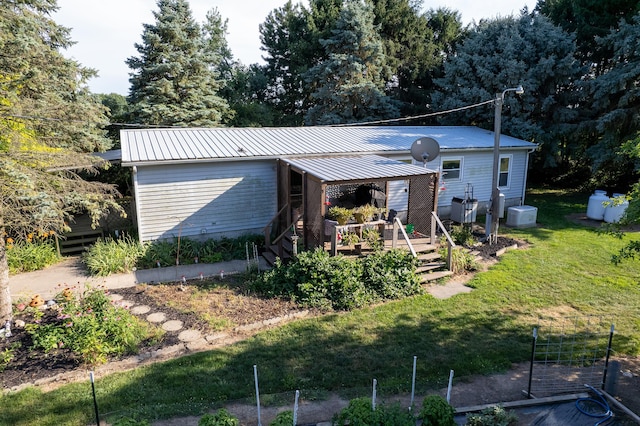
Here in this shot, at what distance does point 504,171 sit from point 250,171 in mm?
9743

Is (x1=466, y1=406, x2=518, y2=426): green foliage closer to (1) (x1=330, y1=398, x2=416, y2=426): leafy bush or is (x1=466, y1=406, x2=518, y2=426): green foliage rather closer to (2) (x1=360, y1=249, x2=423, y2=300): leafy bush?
(1) (x1=330, y1=398, x2=416, y2=426): leafy bush

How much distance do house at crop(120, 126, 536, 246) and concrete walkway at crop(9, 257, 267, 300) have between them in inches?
55.1

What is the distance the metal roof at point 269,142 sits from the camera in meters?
10.8

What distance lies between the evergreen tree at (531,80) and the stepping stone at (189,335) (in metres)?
16.0

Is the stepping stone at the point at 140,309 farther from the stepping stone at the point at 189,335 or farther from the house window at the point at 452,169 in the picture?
the house window at the point at 452,169

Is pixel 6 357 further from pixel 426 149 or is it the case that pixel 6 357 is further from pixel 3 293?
pixel 426 149

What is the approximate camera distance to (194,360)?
6152 millimetres

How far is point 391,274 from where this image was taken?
862 centimetres

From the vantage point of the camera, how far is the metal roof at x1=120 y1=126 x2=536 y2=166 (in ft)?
35.5

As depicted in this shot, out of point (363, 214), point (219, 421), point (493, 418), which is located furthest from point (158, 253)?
point (493, 418)

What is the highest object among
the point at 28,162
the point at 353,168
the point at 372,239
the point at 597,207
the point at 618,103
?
the point at 618,103

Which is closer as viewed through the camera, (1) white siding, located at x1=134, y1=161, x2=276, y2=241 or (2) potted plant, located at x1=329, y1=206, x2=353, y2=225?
(2) potted plant, located at x1=329, y1=206, x2=353, y2=225

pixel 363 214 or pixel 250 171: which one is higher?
pixel 250 171

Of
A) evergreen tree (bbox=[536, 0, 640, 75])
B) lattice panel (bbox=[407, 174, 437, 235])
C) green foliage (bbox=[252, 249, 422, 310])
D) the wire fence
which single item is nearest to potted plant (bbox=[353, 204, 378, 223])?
green foliage (bbox=[252, 249, 422, 310])
